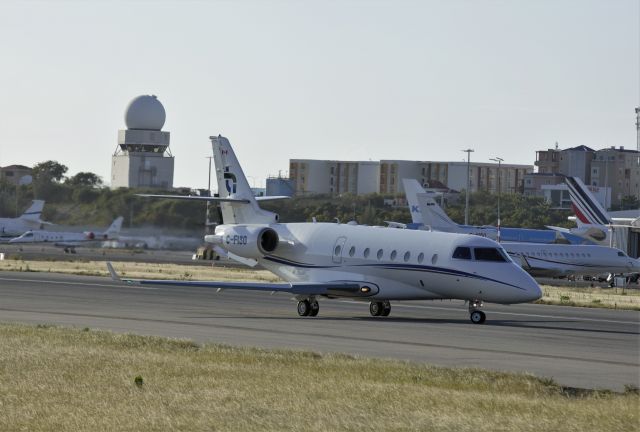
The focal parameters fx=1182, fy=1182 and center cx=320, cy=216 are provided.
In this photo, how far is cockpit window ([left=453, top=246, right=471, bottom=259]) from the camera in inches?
1299

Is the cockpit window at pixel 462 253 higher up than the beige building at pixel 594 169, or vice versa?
the beige building at pixel 594 169

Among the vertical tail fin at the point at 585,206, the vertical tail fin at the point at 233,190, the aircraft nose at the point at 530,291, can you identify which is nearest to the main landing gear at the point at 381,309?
the aircraft nose at the point at 530,291

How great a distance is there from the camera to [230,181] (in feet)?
134

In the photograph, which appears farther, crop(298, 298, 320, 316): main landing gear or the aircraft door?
the aircraft door

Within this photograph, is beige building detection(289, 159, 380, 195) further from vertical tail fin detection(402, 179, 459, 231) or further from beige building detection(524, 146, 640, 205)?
vertical tail fin detection(402, 179, 459, 231)

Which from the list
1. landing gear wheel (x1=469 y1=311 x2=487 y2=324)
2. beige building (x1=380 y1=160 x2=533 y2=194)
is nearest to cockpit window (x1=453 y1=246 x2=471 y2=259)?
landing gear wheel (x1=469 y1=311 x2=487 y2=324)

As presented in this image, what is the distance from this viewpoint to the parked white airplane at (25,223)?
367ft

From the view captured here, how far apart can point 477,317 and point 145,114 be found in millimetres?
102285

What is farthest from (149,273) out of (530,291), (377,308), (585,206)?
(585,206)

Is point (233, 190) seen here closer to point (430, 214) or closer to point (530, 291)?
point (530, 291)

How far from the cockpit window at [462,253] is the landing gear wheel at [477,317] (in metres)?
1.61

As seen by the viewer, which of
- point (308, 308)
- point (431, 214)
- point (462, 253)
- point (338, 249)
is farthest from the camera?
point (431, 214)

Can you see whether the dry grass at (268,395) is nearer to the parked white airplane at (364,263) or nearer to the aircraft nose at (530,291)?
the aircraft nose at (530,291)

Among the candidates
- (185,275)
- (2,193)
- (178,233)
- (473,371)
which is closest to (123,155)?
(2,193)
